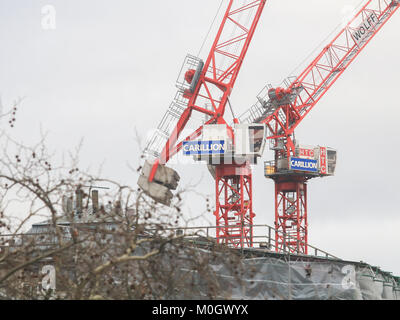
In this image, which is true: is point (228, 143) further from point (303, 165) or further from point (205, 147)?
point (303, 165)

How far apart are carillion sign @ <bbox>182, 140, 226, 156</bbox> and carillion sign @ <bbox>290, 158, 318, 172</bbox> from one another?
45.4 feet

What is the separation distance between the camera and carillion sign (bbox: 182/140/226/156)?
6631cm

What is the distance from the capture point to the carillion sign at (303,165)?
78.9m

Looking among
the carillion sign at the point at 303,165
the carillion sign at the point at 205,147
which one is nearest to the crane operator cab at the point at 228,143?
the carillion sign at the point at 205,147

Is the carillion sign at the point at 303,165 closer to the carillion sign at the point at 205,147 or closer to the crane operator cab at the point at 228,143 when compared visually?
the crane operator cab at the point at 228,143

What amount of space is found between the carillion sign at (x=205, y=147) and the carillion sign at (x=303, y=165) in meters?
13.8

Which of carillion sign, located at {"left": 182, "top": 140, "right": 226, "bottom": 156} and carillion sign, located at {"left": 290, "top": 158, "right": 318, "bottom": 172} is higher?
carillion sign, located at {"left": 290, "top": 158, "right": 318, "bottom": 172}

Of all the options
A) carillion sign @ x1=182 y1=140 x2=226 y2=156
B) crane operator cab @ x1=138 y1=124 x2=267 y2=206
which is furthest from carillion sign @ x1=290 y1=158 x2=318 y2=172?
carillion sign @ x1=182 y1=140 x2=226 y2=156

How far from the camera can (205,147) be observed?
218 ft

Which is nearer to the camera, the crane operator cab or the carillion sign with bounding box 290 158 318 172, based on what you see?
the crane operator cab

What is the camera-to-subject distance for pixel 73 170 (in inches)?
666

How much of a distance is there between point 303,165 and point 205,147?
1639 cm

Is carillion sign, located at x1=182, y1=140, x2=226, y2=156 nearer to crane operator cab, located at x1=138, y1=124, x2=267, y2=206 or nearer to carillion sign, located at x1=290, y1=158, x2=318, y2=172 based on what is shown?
crane operator cab, located at x1=138, y1=124, x2=267, y2=206
